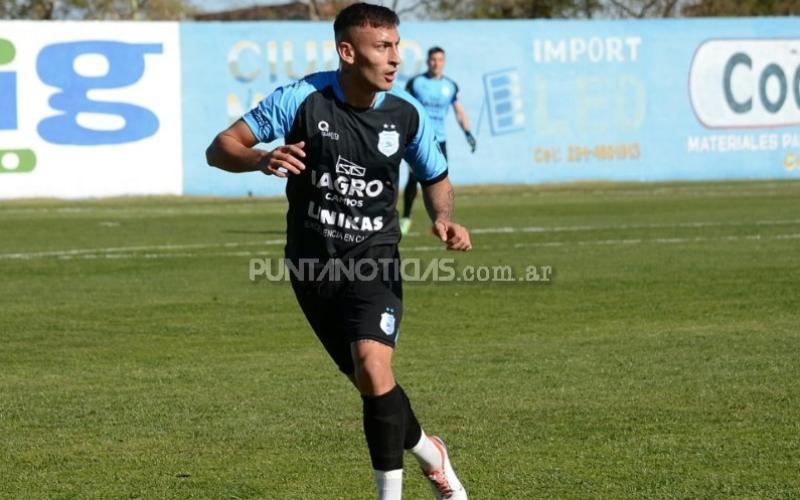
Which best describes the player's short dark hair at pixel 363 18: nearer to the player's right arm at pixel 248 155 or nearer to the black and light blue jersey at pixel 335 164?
the black and light blue jersey at pixel 335 164

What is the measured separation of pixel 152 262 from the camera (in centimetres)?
1662

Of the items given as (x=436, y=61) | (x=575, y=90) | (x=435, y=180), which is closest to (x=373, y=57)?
(x=435, y=180)

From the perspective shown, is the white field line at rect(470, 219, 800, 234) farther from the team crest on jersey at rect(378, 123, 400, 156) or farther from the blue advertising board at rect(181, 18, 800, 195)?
the team crest on jersey at rect(378, 123, 400, 156)

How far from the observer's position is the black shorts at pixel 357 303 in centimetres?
598

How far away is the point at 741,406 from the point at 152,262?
9.80 meters

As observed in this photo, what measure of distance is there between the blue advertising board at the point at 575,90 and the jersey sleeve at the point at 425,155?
23.9 m

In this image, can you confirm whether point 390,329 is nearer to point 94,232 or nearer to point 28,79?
point 94,232

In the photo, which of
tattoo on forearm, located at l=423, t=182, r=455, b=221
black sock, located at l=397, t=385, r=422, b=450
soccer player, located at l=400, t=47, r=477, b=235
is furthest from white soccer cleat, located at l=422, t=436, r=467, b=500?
soccer player, located at l=400, t=47, r=477, b=235

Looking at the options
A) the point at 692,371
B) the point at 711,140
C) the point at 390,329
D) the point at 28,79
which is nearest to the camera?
the point at 390,329

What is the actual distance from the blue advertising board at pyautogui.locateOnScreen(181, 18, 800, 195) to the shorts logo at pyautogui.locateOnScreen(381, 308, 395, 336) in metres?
24.4

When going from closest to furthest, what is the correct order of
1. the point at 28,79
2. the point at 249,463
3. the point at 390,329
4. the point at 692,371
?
the point at 390,329 < the point at 249,463 < the point at 692,371 < the point at 28,79

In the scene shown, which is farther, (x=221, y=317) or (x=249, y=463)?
(x=221, y=317)

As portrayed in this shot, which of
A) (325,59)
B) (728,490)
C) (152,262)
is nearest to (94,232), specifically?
(152,262)

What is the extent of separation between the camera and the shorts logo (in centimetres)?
598
